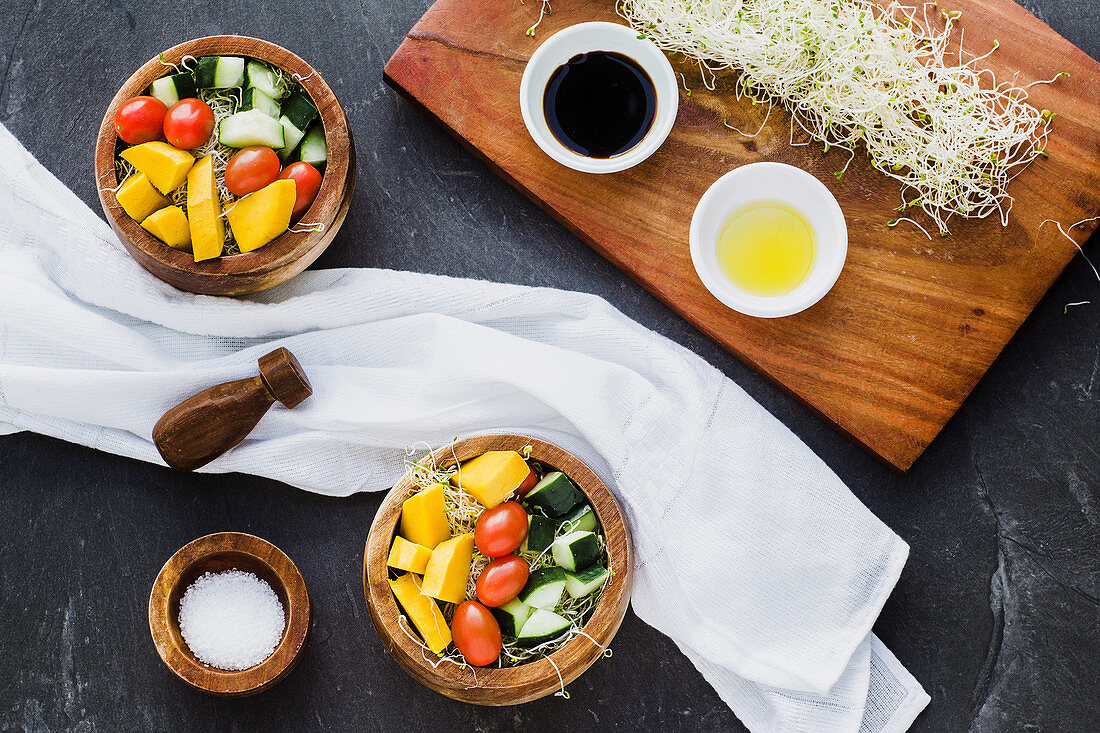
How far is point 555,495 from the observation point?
1.56 meters

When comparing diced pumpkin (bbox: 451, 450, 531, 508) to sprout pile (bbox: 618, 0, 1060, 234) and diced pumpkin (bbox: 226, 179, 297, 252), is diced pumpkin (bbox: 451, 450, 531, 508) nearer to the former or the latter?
diced pumpkin (bbox: 226, 179, 297, 252)

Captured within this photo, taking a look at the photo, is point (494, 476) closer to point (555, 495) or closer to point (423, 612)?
point (555, 495)

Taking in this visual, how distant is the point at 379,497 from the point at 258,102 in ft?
2.93

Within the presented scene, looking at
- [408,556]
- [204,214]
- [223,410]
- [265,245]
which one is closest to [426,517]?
[408,556]

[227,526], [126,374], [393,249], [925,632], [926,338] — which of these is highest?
[926,338]

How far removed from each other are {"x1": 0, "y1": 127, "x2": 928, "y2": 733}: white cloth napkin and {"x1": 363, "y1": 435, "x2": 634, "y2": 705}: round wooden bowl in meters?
0.12

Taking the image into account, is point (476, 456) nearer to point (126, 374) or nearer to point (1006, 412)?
point (126, 374)

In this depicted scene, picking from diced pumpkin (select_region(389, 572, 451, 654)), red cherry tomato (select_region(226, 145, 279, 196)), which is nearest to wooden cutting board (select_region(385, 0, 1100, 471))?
red cherry tomato (select_region(226, 145, 279, 196))

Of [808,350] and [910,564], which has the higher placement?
[808,350]

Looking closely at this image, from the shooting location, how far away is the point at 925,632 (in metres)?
1.78

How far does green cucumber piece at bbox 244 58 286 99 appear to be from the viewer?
1.62m

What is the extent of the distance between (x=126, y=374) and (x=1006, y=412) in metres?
1.96

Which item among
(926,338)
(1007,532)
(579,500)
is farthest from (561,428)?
(1007,532)

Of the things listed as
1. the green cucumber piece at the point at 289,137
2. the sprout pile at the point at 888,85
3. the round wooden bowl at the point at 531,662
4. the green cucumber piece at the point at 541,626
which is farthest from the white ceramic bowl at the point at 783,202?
the green cucumber piece at the point at 289,137
